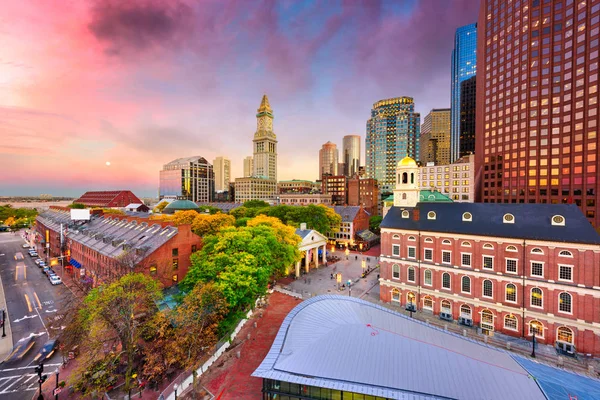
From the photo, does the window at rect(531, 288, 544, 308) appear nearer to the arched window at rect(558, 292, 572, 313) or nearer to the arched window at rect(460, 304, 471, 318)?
the arched window at rect(558, 292, 572, 313)

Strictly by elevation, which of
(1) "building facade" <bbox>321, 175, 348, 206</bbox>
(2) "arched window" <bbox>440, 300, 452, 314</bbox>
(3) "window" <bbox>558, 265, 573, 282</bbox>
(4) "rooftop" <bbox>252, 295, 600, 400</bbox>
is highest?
(1) "building facade" <bbox>321, 175, 348, 206</bbox>

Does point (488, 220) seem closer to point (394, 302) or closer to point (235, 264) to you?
point (394, 302)

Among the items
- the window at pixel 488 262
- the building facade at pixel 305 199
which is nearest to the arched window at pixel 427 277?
the window at pixel 488 262

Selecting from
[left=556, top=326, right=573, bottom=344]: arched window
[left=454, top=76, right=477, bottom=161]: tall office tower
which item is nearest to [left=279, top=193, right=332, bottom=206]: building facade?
[left=556, top=326, right=573, bottom=344]: arched window

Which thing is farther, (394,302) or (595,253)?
(394,302)

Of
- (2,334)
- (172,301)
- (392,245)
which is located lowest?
(2,334)

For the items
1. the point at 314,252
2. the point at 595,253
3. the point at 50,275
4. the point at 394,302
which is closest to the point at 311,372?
the point at 394,302
